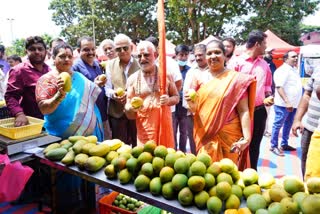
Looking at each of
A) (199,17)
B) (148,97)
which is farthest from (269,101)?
(199,17)

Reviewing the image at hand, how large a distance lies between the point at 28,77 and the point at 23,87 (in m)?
0.11

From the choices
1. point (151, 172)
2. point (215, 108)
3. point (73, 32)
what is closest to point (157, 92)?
point (215, 108)

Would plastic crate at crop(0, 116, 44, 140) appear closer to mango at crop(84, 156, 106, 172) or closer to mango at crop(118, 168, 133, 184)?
mango at crop(84, 156, 106, 172)

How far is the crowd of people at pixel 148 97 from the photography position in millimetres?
2516

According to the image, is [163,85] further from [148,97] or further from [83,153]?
[83,153]

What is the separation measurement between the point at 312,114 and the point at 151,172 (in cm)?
170

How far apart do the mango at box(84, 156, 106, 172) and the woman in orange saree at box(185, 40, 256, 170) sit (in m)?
0.97

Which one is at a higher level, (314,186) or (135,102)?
(135,102)

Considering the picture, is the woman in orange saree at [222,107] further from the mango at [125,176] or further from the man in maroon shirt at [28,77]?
the man in maroon shirt at [28,77]

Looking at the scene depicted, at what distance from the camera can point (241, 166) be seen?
277 cm

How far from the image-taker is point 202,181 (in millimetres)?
1515

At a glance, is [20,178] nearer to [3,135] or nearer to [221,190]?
[3,135]

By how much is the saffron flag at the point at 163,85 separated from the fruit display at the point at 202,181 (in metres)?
0.88

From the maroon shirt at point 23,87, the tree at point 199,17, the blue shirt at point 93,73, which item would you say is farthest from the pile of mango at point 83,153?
the tree at point 199,17
